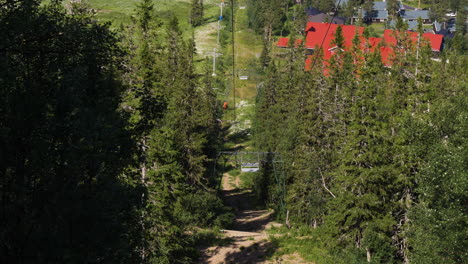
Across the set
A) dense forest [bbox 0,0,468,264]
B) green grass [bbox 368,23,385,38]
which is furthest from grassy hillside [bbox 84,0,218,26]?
dense forest [bbox 0,0,468,264]

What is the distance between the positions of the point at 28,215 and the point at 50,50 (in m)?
3.38

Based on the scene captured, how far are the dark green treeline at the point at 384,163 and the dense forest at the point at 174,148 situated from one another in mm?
106

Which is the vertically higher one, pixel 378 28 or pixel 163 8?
pixel 163 8

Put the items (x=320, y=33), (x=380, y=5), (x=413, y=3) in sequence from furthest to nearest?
(x=413, y=3)
(x=380, y=5)
(x=320, y=33)

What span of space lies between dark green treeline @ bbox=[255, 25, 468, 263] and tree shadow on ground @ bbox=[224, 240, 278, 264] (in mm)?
4092

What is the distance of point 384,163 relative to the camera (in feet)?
84.1

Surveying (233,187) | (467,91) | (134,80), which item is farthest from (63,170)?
(233,187)

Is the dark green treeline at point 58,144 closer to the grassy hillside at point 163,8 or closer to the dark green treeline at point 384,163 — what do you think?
the dark green treeline at point 384,163

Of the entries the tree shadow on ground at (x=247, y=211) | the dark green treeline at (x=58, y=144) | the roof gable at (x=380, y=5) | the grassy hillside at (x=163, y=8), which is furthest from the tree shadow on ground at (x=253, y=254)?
the roof gable at (x=380, y=5)

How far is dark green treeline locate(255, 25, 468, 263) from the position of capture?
69.2 feet

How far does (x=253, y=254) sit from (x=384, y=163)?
465 inches

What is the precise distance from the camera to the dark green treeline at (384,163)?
21.1 m

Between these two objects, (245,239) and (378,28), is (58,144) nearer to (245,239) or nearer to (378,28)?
(245,239)

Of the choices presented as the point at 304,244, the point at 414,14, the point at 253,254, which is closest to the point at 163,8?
the point at 414,14
